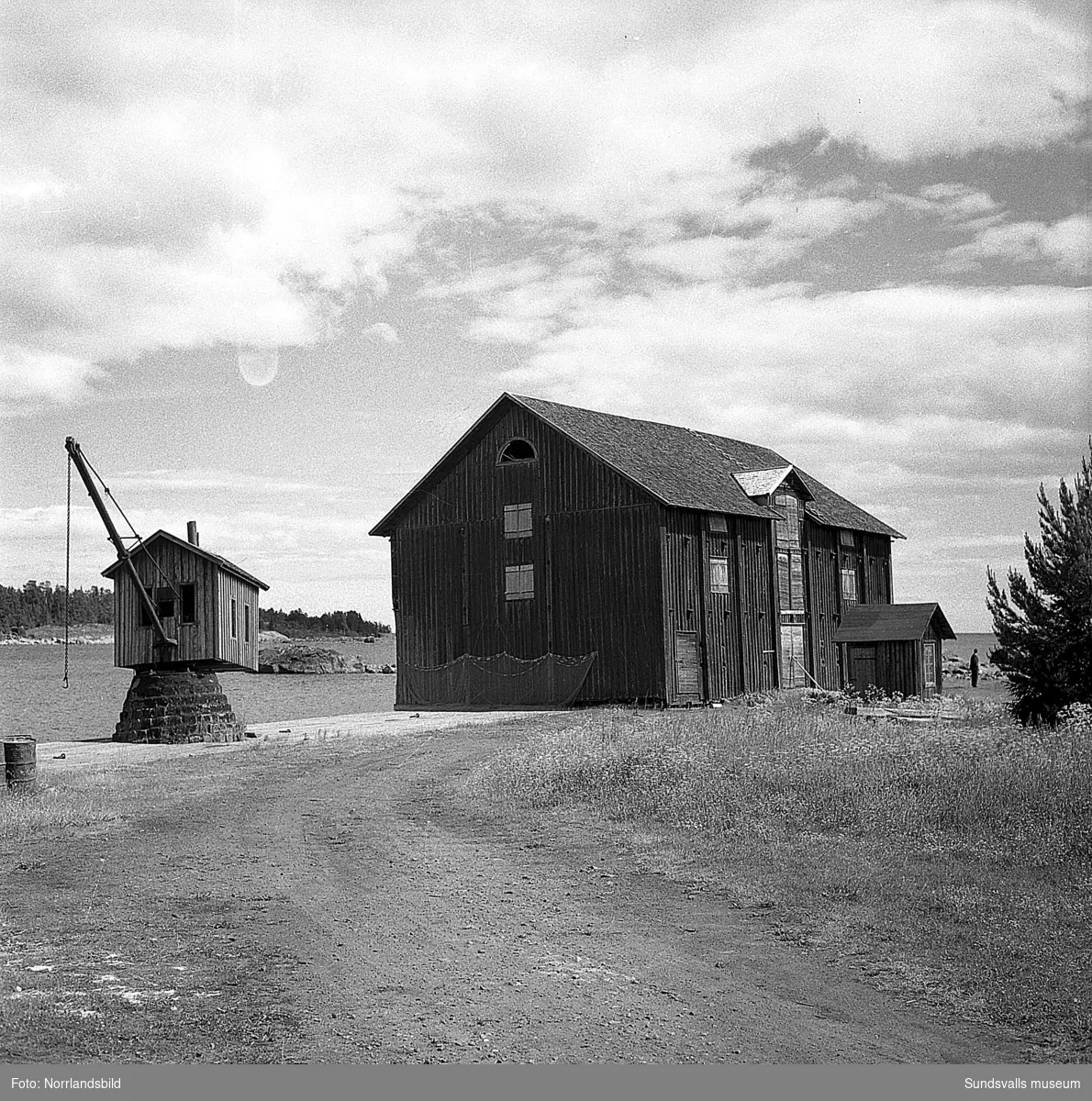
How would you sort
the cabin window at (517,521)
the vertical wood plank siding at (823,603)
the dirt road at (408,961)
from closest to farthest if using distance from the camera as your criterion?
1. the dirt road at (408,961)
2. the cabin window at (517,521)
3. the vertical wood plank siding at (823,603)

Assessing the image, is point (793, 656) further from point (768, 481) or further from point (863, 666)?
point (768, 481)

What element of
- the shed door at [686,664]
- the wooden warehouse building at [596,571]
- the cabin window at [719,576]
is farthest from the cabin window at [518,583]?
the cabin window at [719,576]

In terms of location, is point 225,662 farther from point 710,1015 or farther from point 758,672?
point 710,1015

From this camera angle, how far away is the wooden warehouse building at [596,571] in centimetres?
3878

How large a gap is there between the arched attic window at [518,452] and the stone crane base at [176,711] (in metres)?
14.4

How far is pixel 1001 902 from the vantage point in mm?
10312

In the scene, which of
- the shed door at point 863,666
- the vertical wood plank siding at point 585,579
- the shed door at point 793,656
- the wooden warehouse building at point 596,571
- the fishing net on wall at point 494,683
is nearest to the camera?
the vertical wood plank siding at point 585,579

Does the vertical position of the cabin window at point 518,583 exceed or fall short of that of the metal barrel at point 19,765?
it exceeds it

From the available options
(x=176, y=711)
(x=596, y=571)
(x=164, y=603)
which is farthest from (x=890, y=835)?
(x=596, y=571)

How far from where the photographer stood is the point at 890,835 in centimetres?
1341

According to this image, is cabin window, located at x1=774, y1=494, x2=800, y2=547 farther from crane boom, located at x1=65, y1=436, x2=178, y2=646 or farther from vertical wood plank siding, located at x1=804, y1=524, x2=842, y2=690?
crane boom, located at x1=65, y1=436, x2=178, y2=646

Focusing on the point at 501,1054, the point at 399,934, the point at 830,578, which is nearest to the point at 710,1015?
the point at 501,1054

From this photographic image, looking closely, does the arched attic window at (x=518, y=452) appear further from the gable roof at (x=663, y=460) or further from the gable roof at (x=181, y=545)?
the gable roof at (x=181, y=545)

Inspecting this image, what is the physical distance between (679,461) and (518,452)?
20.8 feet
